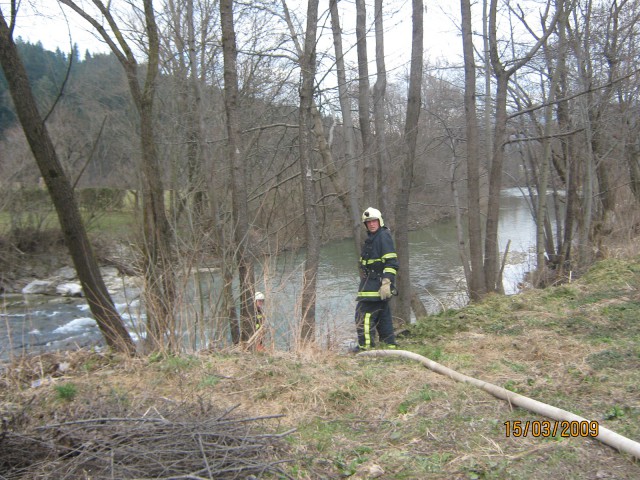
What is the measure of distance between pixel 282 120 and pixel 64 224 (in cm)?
576

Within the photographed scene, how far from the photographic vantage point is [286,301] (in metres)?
7.99

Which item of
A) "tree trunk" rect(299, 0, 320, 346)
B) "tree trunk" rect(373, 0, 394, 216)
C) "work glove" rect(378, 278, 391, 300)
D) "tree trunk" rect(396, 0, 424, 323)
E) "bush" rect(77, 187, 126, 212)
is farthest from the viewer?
"bush" rect(77, 187, 126, 212)

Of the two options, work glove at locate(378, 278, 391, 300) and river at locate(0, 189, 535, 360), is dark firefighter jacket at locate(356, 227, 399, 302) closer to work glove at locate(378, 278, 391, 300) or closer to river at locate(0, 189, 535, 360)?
work glove at locate(378, 278, 391, 300)

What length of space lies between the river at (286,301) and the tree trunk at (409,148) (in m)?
0.85

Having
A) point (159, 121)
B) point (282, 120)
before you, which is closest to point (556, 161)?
point (282, 120)

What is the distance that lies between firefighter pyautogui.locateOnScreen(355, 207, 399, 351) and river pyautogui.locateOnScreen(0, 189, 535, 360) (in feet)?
1.28

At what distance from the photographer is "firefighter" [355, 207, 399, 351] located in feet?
22.5

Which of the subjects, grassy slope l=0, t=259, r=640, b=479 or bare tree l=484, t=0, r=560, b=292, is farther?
bare tree l=484, t=0, r=560, b=292

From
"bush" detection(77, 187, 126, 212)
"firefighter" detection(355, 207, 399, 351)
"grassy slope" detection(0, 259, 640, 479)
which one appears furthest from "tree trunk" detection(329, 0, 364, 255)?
"bush" detection(77, 187, 126, 212)

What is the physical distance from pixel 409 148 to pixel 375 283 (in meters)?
5.28

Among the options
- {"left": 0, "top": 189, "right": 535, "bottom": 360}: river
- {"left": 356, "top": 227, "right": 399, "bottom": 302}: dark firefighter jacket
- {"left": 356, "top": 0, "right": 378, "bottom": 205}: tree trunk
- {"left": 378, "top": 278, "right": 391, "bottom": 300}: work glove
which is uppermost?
{"left": 356, "top": 0, "right": 378, "bottom": 205}: tree trunk

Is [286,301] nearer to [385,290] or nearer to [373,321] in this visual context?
[373,321]

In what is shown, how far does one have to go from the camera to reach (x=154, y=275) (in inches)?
231
